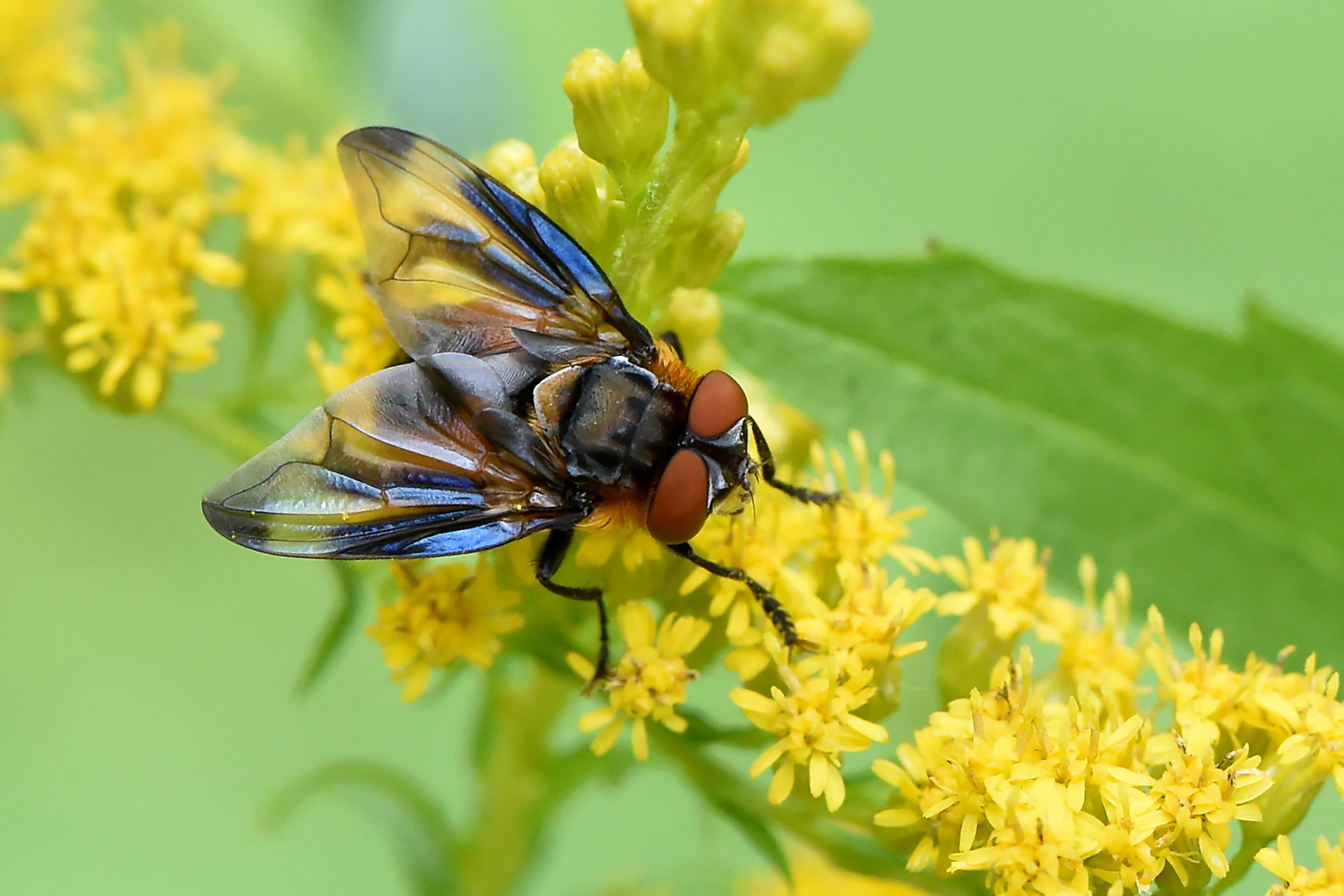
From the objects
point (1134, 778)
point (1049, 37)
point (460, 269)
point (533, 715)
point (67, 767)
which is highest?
point (1049, 37)

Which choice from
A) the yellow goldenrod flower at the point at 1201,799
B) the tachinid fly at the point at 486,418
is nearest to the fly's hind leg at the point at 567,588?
the tachinid fly at the point at 486,418

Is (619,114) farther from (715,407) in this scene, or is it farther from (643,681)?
(643,681)

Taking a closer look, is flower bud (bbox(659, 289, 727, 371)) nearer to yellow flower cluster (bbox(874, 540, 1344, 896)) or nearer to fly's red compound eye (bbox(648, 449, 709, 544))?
fly's red compound eye (bbox(648, 449, 709, 544))

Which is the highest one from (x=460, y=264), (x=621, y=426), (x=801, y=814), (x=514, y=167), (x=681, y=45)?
(x=681, y=45)

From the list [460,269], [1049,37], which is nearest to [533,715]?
[460,269]

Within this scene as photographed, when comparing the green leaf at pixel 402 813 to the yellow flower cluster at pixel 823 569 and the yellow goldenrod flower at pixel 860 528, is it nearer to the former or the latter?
the yellow flower cluster at pixel 823 569

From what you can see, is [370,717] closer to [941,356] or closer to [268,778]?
[268,778]

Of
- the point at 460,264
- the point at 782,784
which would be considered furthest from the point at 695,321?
the point at 782,784
